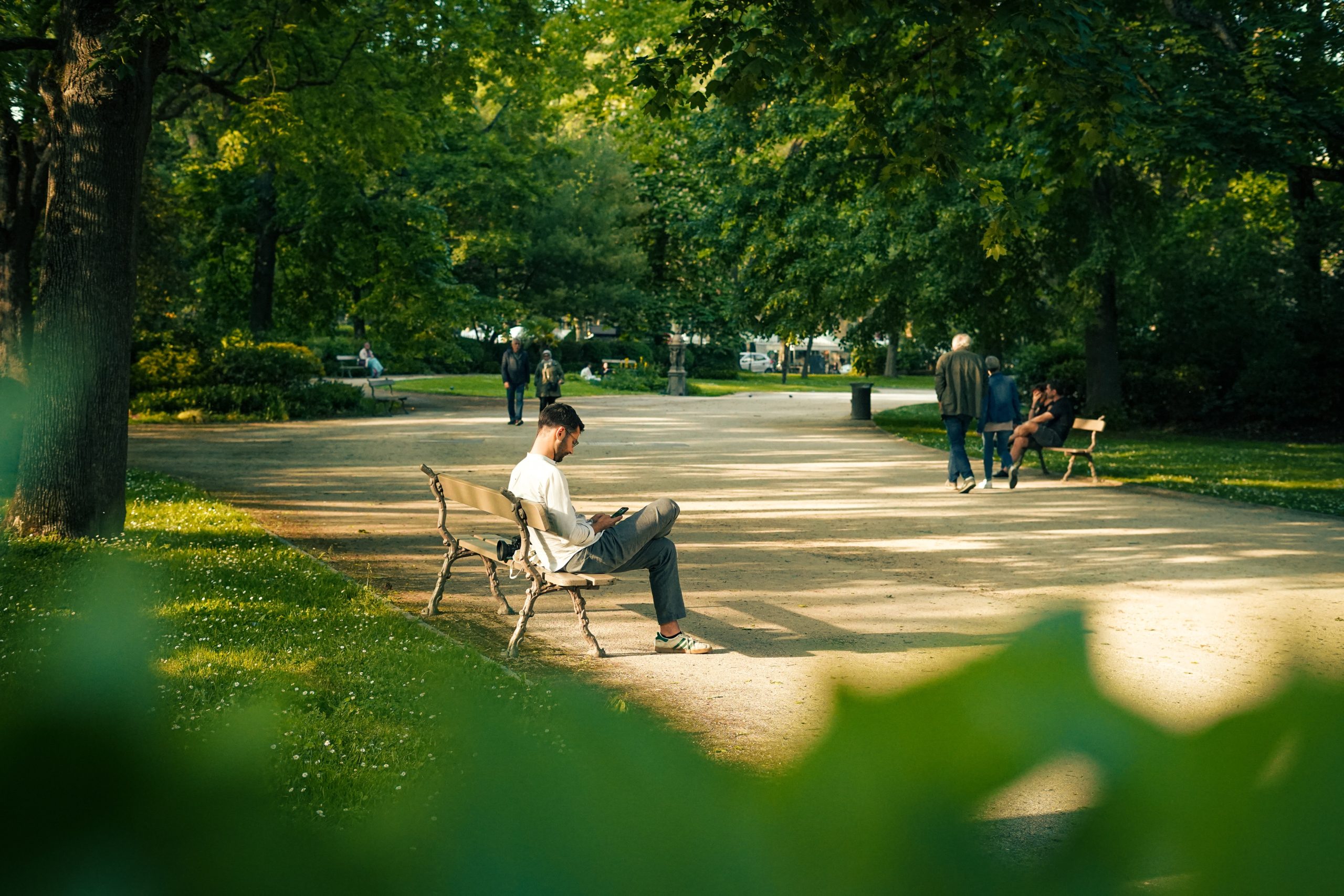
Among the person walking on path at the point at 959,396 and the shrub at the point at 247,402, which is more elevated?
the person walking on path at the point at 959,396

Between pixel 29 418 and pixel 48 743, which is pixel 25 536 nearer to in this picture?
pixel 29 418

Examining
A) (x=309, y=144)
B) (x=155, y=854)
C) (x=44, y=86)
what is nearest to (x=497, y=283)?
(x=309, y=144)

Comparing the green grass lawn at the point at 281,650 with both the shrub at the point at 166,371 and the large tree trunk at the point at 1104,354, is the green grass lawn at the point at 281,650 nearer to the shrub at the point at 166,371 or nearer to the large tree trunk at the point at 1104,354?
the shrub at the point at 166,371

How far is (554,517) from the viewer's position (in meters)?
6.99

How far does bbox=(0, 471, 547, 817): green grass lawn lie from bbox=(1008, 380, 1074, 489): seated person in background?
34.1ft

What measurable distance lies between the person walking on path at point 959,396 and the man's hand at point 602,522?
925cm

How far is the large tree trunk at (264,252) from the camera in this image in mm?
29734

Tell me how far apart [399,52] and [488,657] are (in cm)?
1419

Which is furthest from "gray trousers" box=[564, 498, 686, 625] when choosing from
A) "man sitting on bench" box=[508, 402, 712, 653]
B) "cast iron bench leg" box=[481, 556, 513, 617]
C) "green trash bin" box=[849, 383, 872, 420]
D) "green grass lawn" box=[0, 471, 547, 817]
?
"green trash bin" box=[849, 383, 872, 420]

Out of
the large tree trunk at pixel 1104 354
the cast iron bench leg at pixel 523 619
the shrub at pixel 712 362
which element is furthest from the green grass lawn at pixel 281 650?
the shrub at pixel 712 362

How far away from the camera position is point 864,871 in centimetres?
80

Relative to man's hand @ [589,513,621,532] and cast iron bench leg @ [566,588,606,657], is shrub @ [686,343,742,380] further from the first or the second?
cast iron bench leg @ [566,588,606,657]

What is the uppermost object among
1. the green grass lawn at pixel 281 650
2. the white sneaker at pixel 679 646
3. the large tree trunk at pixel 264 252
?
the large tree trunk at pixel 264 252

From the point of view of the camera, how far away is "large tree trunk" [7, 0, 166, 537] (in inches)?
370
